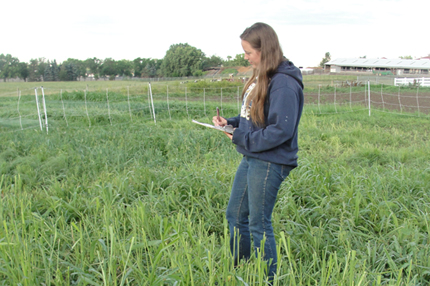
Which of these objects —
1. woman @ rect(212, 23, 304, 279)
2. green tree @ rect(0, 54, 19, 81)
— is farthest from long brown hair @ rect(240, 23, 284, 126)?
green tree @ rect(0, 54, 19, 81)

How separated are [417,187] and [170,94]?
17.0 meters

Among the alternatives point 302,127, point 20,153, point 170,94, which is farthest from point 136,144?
point 170,94

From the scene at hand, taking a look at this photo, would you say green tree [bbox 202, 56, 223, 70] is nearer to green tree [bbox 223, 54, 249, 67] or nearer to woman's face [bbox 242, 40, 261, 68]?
green tree [bbox 223, 54, 249, 67]

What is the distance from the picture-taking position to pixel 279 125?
5.43 ft

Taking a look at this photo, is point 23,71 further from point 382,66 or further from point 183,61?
point 382,66

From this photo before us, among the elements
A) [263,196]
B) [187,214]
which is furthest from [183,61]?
[263,196]

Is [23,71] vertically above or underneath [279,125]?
above

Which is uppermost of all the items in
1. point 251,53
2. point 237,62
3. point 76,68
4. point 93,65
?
point 93,65

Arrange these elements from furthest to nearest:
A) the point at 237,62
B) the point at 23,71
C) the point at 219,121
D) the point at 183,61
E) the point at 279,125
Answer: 1. the point at 23,71
2. the point at 183,61
3. the point at 237,62
4. the point at 219,121
5. the point at 279,125

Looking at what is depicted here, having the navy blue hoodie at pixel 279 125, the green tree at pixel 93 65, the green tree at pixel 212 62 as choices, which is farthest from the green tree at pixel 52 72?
the navy blue hoodie at pixel 279 125

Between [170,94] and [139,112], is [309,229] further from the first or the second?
[170,94]

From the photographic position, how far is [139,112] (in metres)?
10.0

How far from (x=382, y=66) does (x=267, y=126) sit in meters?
47.8

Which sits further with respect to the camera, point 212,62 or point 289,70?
point 212,62
